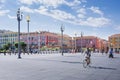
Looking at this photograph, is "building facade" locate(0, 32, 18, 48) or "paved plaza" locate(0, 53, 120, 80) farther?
"building facade" locate(0, 32, 18, 48)

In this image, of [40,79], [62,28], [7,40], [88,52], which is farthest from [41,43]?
[40,79]

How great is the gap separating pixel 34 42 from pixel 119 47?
164 ft

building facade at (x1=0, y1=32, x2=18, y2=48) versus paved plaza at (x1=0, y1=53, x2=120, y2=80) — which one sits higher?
building facade at (x1=0, y1=32, x2=18, y2=48)

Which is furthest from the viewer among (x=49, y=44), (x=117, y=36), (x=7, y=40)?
(x=7, y=40)

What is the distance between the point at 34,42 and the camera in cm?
14175

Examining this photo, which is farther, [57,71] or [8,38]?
[8,38]

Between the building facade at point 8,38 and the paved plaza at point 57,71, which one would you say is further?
the building facade at point 8,38

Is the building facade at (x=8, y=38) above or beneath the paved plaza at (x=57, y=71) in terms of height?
above

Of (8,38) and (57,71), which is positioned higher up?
(8,38)

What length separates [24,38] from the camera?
149m

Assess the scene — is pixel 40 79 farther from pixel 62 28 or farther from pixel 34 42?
pixel 34 42

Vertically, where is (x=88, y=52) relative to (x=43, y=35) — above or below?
below

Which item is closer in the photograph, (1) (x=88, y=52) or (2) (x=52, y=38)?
(1) (x=88, y=52)

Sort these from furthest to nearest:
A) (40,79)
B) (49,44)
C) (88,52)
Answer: (49,44) < (88,52) < (40,79)
